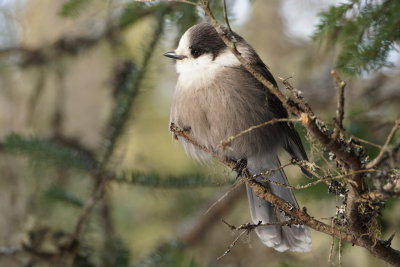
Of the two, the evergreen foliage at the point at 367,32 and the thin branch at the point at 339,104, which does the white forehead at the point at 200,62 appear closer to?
the evergreen foliage at the point at 367,32

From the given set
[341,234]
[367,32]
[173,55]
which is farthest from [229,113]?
[341,234]

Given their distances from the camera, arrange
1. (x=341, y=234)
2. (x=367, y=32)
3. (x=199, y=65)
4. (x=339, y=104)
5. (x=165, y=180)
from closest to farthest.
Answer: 1. (x=339, y=104)
2. (x=341, y=234)
3. (x=367, y=32)
4. (x=165, y=180)
5. (x=199, y=65)

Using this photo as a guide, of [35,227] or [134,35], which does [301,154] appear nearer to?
[35,227]

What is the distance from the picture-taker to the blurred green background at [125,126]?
2945 millimetres

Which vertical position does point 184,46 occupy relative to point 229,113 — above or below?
above

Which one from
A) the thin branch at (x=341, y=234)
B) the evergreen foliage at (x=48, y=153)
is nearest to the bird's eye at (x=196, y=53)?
the evergreen foliage at (x=48, y=153)

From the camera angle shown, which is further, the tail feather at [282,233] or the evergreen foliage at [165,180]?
the evergreen foliage at [165,180]

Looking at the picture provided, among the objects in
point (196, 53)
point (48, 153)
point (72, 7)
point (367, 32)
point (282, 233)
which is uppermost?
point (367, 32)

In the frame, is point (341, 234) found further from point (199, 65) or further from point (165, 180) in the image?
point (199, 65)

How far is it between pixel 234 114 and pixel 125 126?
581 millimetres

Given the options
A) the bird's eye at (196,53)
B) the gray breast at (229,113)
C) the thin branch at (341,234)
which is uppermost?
the thin branch at (341,234)

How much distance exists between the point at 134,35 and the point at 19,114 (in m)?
1.38

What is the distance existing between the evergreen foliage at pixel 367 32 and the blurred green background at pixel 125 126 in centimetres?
57

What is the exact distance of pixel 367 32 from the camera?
2.31 metres
